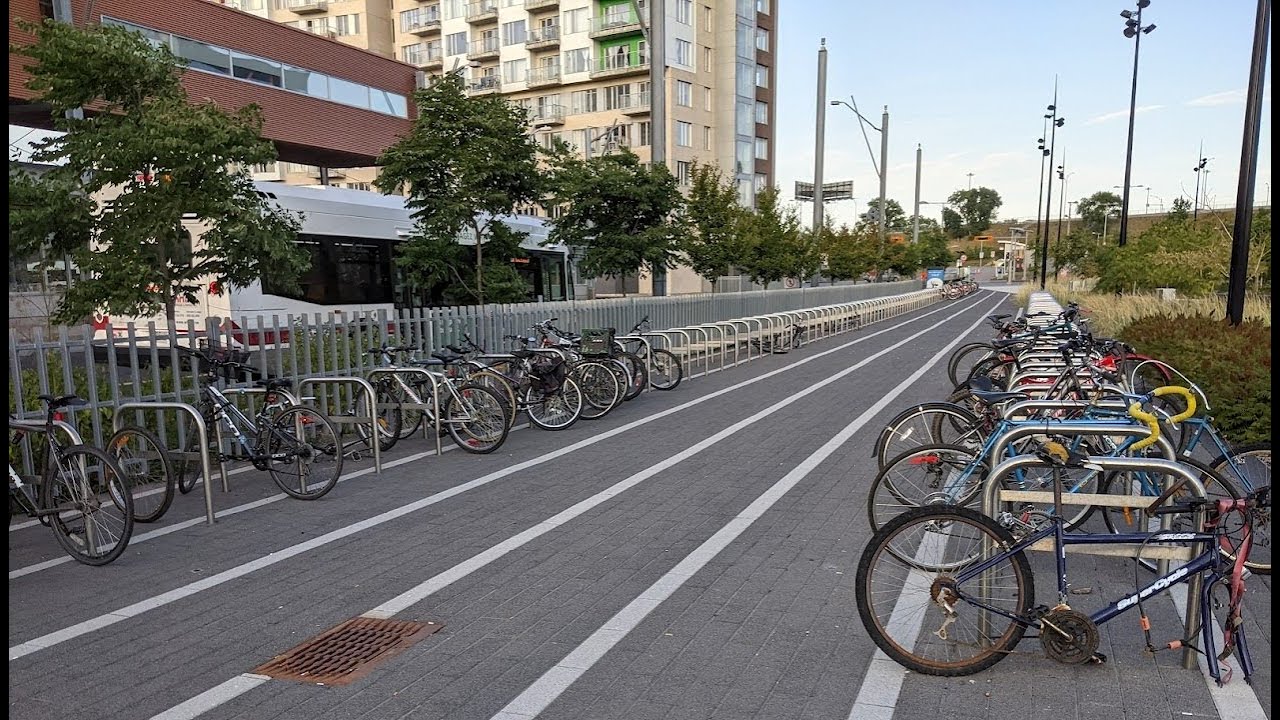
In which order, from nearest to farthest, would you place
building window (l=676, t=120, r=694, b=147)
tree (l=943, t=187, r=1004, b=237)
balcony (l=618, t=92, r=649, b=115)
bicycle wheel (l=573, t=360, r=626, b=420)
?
1. bicycle wheel (l=573, t=360, r=626, b=420)
2. balcony (l=618, t=92, r=649, b=115)
3. building window (l=676, t=120, r=694, b=147)
4. tree (l=943, t=187, r=1004, b=237)

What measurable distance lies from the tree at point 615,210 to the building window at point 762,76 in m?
46.8

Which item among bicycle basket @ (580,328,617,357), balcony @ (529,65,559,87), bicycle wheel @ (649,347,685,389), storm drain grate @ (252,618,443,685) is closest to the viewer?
storm drain grate @ (252,618,443,685)

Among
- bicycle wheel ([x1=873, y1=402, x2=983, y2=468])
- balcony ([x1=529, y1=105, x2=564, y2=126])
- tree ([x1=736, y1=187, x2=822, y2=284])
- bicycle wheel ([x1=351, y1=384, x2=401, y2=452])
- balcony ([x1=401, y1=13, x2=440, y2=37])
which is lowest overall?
bicycle wheel ([x1=351, y1=384, x2=401, y2=452])

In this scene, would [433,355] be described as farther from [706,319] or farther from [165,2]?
[165,2]

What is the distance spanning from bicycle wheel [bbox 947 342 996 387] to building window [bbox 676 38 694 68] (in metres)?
40.5

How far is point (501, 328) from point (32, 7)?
58.5 ft

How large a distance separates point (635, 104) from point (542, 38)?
818cm

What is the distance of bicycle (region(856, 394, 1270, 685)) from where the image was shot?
382 centimetres

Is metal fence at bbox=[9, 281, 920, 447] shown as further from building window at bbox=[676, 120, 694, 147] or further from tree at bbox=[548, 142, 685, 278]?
building window at bbox=[676, 120, 694, 147]

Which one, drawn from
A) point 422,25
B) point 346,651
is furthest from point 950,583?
point 422,25

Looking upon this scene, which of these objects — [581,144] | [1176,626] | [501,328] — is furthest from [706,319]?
[581,144]

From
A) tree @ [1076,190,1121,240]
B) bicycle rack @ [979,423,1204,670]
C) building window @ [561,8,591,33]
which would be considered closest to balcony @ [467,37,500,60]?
building window @ [561,8,591,33]

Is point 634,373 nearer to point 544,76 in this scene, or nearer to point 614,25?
point 614,25

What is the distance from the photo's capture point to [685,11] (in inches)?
2165
